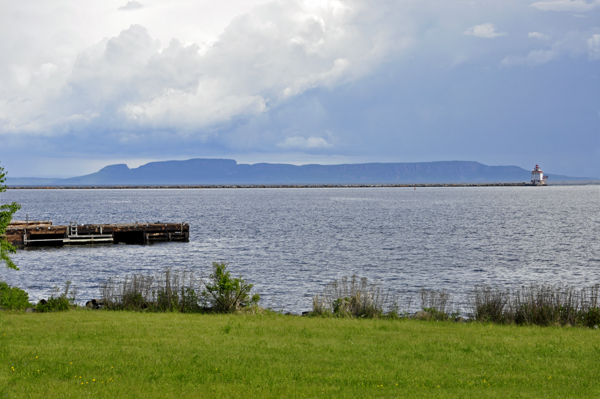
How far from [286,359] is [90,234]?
5889 cm

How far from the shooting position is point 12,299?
68.3 ft

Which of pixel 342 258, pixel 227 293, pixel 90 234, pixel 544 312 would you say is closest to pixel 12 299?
pixel 227 293

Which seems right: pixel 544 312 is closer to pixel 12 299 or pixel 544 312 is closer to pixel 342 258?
pixel 12 299

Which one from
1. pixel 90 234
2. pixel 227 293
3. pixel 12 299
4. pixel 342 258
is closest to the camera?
pixel 12 299

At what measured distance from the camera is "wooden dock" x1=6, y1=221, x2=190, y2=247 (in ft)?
208

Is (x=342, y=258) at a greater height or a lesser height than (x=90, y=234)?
lesser

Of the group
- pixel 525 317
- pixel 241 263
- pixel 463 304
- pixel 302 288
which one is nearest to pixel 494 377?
pixel 525 317

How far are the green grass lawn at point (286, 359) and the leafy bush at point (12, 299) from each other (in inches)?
81.4

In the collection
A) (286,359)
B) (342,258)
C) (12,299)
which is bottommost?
(342,258)

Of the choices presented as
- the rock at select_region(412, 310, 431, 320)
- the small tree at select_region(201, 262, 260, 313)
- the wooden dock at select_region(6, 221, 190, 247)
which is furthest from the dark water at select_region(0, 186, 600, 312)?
the rock at select_region(412, 310, 431, 320)

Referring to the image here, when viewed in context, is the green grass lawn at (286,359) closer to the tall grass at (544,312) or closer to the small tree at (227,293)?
the tall grass at (544,312)

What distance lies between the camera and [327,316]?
68.7 feet

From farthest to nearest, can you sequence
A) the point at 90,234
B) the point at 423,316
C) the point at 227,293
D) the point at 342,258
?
the point at 90,234 < the point at 342,258 < the point at 227,293 < the point at 423,316

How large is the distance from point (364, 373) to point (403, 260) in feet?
120
